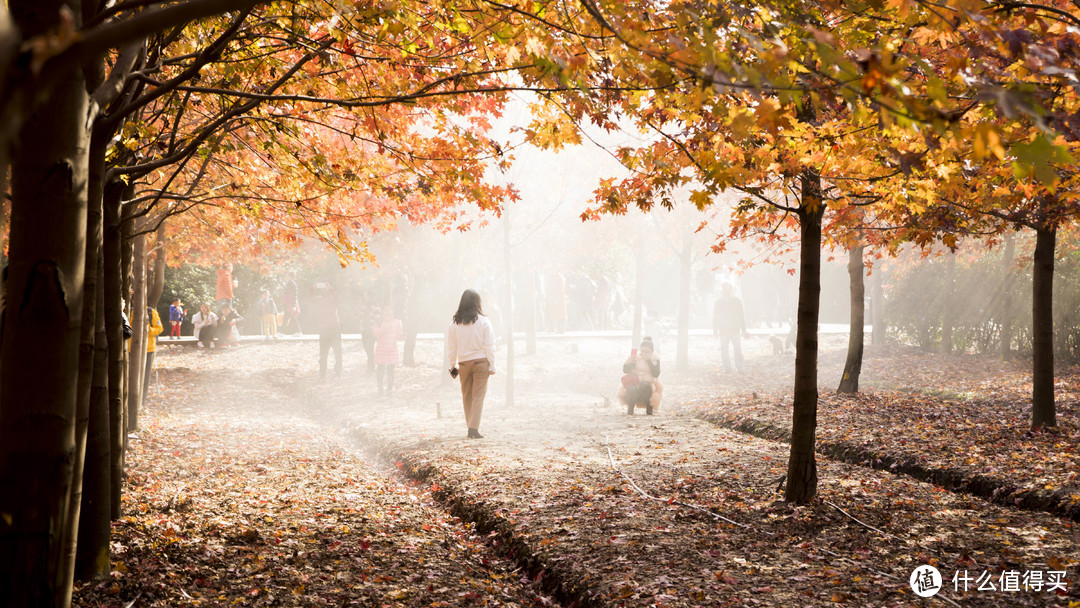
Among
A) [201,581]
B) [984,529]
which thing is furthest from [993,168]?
[201,581]

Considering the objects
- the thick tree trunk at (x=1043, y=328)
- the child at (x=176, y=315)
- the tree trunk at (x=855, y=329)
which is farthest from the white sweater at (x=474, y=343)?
the child at (x=176, y=315)

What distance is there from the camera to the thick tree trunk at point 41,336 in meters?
2.34

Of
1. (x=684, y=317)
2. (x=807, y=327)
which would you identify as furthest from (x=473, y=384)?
(x=684, y=317)

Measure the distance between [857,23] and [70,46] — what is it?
4537 millimetres

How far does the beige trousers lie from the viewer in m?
9.23

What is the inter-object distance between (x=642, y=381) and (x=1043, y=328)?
5512 millimetres

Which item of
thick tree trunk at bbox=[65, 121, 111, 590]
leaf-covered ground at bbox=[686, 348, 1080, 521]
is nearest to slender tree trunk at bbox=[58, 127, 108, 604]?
thick tree trunk at bbox=[65, 121, 111, 590]

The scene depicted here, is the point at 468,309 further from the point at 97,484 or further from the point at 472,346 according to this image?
the point at 97,484

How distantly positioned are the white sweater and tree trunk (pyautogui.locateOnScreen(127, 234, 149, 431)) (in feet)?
12.8

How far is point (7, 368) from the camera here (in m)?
2.35

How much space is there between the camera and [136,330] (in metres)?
9.44

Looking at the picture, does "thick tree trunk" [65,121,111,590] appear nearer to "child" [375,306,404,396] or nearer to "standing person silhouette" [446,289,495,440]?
"standing person silhouette" [446,289,495,440]

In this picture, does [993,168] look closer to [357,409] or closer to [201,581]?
[201,581]

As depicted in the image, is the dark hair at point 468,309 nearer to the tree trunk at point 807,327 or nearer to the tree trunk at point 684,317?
the tree trunk at point 807,327
